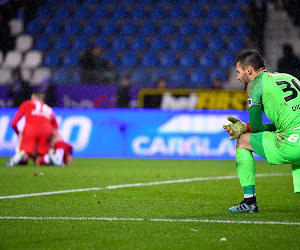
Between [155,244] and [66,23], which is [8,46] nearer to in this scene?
[66,23]

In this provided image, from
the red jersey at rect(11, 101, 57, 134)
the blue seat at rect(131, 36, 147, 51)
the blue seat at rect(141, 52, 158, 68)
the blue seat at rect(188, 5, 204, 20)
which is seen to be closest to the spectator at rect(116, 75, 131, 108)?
the blue seat at rect(141, 52, 158, 68)

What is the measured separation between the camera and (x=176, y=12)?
1889 centimetres

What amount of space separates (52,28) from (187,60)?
4.69 meters

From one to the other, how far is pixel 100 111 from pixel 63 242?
10.0 metres

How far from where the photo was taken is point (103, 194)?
22.0 feet

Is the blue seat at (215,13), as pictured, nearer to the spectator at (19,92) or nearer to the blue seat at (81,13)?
the blue seat at (81,13)

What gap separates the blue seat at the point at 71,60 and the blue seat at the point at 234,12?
4.98 m

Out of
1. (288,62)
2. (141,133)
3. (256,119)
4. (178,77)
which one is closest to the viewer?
(256,119)

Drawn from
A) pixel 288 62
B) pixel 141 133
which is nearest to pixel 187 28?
pixel 288 62

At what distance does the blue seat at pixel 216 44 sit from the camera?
17.7 meters

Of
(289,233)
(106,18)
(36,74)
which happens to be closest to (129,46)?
(106,18)

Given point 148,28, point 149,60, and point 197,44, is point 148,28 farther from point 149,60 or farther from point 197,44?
point 197,44

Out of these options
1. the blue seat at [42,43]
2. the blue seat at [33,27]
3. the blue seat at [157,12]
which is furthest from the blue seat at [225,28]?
the blue seat at [33,27]

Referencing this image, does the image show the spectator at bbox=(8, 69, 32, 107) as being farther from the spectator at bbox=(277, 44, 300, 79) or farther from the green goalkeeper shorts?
the green goalkeeper shorts
